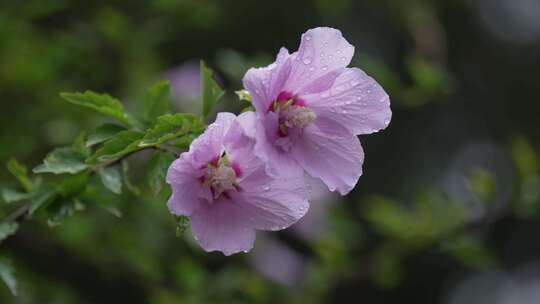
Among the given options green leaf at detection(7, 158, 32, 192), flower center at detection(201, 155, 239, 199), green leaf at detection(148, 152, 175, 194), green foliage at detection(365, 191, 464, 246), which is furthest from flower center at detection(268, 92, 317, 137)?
green foliage at detection(365, 191, 464, 246)

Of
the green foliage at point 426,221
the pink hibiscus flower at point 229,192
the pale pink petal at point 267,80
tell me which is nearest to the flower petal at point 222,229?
the pink hibiscus flower at point 229,192

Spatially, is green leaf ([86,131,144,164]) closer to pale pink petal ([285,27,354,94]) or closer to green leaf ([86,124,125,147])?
green leaf ([86,124,125,147])

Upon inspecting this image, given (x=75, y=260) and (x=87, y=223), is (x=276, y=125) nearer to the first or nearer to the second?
(x=87, y=223)

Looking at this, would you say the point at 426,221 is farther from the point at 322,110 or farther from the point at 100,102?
the point at 100,102

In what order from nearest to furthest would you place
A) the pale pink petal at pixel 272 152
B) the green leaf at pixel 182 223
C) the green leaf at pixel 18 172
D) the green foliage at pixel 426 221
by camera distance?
the pale pink petal at pixel 272 152, the green leaf at pixel 182 223, the green leaf at pixel 18 172, the green foliage at pixel 426 221

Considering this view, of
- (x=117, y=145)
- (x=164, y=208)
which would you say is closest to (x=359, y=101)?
(x=117, y=145)

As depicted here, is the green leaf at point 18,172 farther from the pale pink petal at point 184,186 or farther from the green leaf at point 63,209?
the pale pink petal at point 184,186
